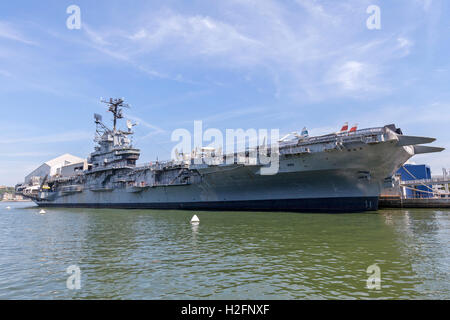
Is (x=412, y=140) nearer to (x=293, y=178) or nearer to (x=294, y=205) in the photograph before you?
(x=293, y=178)

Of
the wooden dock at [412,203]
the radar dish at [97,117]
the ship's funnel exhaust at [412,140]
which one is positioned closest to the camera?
the ship's funnel exhaust at [412,140]

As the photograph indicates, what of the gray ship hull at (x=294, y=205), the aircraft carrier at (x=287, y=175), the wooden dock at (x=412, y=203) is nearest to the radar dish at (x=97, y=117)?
the aircraft carrier at (x=287, y=175)

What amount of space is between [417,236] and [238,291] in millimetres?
9304

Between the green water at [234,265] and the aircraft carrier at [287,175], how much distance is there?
8.19m

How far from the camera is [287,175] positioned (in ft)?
74.3

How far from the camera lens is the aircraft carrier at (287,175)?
20.2 m

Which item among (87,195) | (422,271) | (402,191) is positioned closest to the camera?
(422,271)

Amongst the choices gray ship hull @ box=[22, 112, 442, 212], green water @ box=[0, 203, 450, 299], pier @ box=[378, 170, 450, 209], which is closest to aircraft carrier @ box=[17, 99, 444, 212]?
gray ship hull @ box=[22, 112, 442, 212]

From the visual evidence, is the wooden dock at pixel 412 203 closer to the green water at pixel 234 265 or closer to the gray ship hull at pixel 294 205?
the gray ship hull at pixel 294 205
